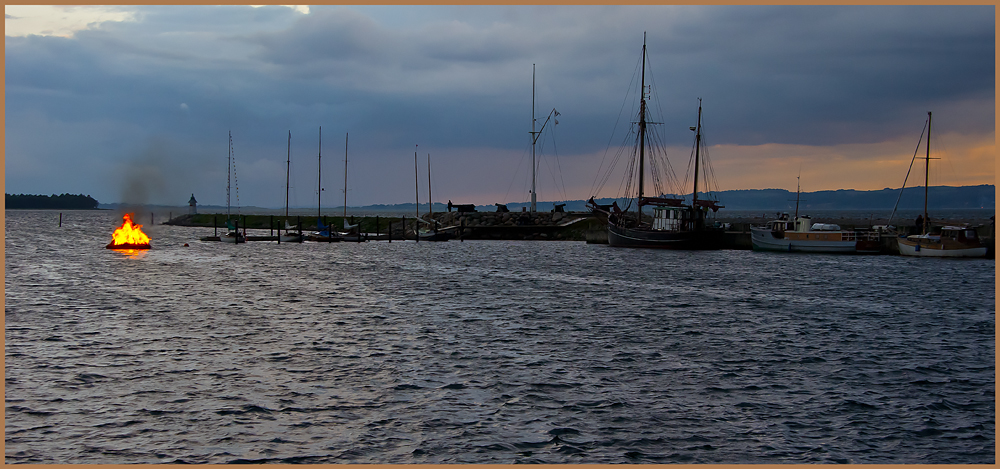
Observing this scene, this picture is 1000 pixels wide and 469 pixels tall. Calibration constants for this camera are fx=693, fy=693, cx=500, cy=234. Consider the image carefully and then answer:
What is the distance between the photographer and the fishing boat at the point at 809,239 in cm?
7956

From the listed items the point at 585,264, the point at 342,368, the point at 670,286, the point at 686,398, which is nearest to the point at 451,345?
the point at 342,368

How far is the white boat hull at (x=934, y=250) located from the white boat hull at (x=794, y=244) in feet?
17.3

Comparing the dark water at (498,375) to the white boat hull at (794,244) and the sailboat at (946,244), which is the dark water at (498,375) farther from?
the white boat hull at (794,244)

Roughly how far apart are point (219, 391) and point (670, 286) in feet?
114

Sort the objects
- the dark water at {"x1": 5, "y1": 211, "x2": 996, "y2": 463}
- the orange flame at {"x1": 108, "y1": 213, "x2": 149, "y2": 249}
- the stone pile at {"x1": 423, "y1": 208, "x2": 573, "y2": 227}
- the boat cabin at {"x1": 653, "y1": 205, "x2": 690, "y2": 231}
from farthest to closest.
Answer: the stone pile at {"x1": 423, "y1": 208, "x2": 573, "y2": 227}
the orange flame at {"x1": 108, "y1": 213, "x2": 149, "y2": 249}
the boat cabin at {"x1": 653, "y1": 205, "x2": 690, "y2": 231}
the dark water at {"x1": 5, "y1": 211, "x2": 996, "y2": 463}

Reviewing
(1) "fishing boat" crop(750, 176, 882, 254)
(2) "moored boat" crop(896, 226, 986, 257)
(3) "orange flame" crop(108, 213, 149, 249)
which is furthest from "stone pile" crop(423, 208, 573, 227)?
(2) "moored boat" crop(896, 226, 986, 257)

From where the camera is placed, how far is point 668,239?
8456 centimetres

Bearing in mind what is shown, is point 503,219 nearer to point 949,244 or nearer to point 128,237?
point 128,237

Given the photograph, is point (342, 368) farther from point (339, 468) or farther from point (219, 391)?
point (339, 468)

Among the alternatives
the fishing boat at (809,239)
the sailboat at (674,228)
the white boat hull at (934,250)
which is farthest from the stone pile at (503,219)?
the white boat hull at (934,250)

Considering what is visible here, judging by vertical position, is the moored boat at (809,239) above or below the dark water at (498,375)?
above

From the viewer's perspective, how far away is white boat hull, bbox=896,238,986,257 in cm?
7069

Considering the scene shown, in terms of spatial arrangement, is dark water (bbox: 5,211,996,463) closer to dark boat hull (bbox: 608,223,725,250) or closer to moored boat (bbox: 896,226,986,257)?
moored boat (bbox: 896,226,986,257)

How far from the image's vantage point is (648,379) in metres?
20.0
